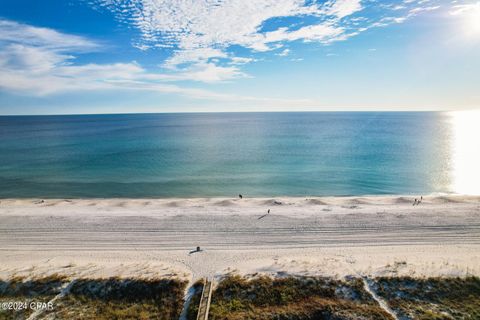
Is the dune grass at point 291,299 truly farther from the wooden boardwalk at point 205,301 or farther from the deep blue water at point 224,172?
the deep blue water at point 224,172

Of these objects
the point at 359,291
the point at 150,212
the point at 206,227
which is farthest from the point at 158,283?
the point at 150,212

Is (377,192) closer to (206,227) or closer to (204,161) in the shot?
(206,227)

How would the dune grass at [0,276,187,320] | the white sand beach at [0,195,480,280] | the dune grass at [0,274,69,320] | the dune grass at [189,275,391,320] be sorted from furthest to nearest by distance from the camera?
the white sand beach at [0,195,480,280] → the dune grass at [0,274,69,320] → the dune grass at [0,276,187,320] → the dune grass at [189,275,391,320]


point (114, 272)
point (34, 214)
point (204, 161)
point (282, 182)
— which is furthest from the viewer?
point (204, 161)

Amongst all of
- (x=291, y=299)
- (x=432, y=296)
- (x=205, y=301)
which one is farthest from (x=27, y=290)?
(x=432, y=296)

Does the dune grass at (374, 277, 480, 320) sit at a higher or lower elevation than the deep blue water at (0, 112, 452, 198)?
lower

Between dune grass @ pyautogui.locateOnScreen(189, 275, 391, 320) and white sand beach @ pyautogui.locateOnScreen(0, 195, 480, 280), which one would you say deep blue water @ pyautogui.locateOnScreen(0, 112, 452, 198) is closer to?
white sand beach @ pyautogui.locateOnScreen(0, 195, 480, 280)

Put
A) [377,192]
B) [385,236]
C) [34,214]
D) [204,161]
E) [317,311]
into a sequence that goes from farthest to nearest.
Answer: [204,161], [377,192], [34,214], [385,236], [317,311]

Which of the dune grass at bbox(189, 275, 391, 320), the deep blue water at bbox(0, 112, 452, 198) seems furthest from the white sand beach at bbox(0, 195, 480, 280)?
the deep blue water at bbox(0, 112, 452, 198)
